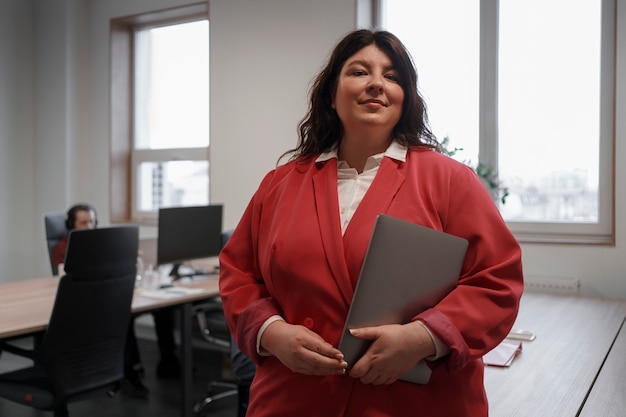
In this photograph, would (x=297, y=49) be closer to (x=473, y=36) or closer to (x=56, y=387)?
(x=473, y=36)

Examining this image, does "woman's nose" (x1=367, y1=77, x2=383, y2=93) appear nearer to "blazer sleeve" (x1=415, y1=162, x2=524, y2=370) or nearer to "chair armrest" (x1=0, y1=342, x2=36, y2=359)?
"blazer sleeve" (x1=415, y1=162, x2=524, y2=370)

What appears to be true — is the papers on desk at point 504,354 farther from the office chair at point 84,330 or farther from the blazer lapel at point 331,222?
the office chair at point 84,330

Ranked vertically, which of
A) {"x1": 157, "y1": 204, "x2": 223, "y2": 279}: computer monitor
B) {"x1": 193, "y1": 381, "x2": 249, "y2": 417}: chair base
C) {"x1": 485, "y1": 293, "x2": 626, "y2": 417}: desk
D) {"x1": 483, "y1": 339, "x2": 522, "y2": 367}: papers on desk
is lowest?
{"x1": 193, "y1": 381, "x2": 249, "y2": 417}: chair base

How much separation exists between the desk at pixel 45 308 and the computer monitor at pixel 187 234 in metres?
0.23

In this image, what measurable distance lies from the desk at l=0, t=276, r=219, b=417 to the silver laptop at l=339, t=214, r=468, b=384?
5.90ft

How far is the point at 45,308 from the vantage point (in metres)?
2.81

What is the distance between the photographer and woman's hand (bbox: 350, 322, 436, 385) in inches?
42.1

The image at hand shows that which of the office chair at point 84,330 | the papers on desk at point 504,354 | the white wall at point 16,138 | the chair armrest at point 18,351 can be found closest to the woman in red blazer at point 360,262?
the papers on desk at point 504,354

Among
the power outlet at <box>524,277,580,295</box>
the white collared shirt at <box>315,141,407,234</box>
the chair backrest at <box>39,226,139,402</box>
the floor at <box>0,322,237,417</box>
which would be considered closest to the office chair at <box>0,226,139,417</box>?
the chair backrest at <box>39,226,139,402</box>

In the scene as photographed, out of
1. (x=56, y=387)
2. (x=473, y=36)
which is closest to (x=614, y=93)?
(x=473, y=36)

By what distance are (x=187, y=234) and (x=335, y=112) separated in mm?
2636

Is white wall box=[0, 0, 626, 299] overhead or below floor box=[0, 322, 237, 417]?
overhead

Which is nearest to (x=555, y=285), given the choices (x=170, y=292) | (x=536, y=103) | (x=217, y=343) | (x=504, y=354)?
(x=536, y=103)

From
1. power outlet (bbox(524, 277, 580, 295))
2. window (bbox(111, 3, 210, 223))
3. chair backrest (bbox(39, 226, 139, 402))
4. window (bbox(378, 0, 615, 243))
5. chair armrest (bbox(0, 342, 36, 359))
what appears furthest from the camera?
window (bbox(111, 3, 210, 223))
